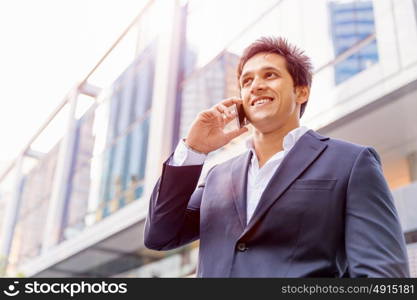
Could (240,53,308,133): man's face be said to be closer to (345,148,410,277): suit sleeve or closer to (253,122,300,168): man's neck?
(253,122,300,168): man's neck

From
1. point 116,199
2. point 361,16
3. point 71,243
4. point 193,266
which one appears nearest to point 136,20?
point 116,199

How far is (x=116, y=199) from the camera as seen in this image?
38.2ft

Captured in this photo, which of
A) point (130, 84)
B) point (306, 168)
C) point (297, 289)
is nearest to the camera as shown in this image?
point (297, 289)

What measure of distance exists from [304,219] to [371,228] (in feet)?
0.54

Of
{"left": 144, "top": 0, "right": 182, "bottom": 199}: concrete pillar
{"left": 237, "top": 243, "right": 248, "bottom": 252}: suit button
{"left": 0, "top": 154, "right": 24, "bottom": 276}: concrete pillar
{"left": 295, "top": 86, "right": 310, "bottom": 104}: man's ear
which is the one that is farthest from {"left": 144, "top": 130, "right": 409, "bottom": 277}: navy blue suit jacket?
{"left": 0, "top": 154, "right": 24, "bottom": 276}: concrete pillar

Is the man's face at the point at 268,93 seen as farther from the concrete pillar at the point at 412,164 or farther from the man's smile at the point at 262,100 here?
the concrete pillar at the point at 412,164

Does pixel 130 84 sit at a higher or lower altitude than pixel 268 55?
higher

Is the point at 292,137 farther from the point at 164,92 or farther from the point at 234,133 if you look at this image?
the point at 164,92

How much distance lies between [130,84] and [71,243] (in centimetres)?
448

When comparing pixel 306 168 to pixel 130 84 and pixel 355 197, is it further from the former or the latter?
pixel 130 84

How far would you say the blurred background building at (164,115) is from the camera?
608cm

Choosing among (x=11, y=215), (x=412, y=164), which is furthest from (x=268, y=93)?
(x=11, y=215)

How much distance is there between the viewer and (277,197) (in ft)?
4.23

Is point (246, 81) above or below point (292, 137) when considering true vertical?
above
